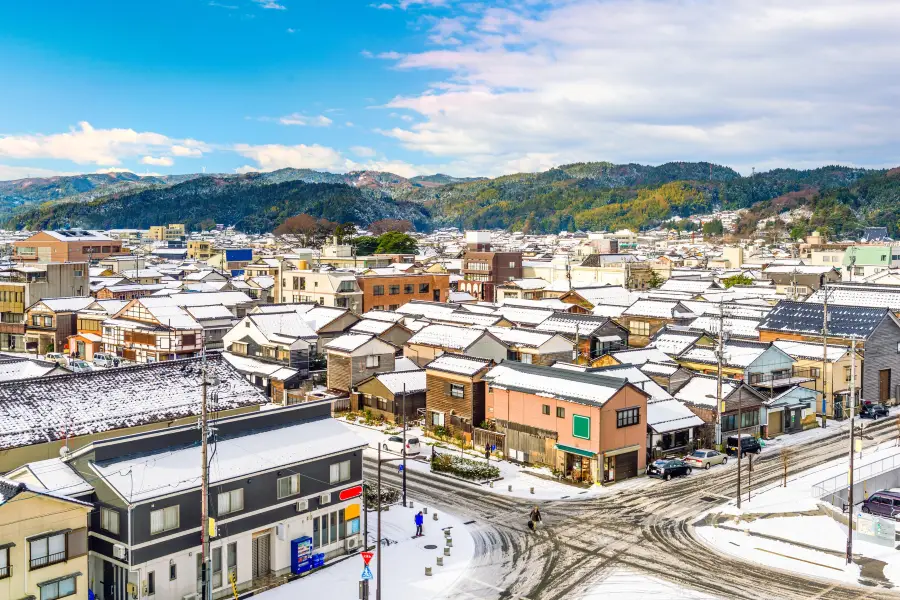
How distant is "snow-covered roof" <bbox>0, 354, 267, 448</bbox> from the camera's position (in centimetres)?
2197

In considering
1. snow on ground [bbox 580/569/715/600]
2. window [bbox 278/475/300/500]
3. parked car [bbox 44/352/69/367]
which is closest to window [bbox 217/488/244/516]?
window [bbox 278/475/300/500]

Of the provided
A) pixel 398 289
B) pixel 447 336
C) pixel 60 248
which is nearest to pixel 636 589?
pixel 447 336

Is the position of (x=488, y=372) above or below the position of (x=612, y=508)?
above

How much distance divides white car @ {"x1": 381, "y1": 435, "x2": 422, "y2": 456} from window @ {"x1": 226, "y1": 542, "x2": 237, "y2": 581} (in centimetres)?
1389

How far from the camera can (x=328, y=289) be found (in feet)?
216

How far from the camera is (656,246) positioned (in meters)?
173

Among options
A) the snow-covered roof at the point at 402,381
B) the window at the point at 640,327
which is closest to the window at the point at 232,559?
the snow-covered roof at the point at 402,381

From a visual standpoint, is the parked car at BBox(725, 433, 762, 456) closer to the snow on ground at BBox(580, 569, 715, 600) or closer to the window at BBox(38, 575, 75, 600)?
the snow on ground at BBox(580, 569, 715, 600)

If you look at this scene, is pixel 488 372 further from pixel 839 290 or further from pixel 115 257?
pixel 115 257

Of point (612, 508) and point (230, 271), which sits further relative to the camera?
point (230, 271)

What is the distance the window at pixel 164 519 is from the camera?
58.9 feet

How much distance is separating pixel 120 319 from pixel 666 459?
4125cm

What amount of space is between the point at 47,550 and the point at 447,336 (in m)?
30.8

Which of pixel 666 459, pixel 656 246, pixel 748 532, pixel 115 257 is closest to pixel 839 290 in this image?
pixel 666 459
